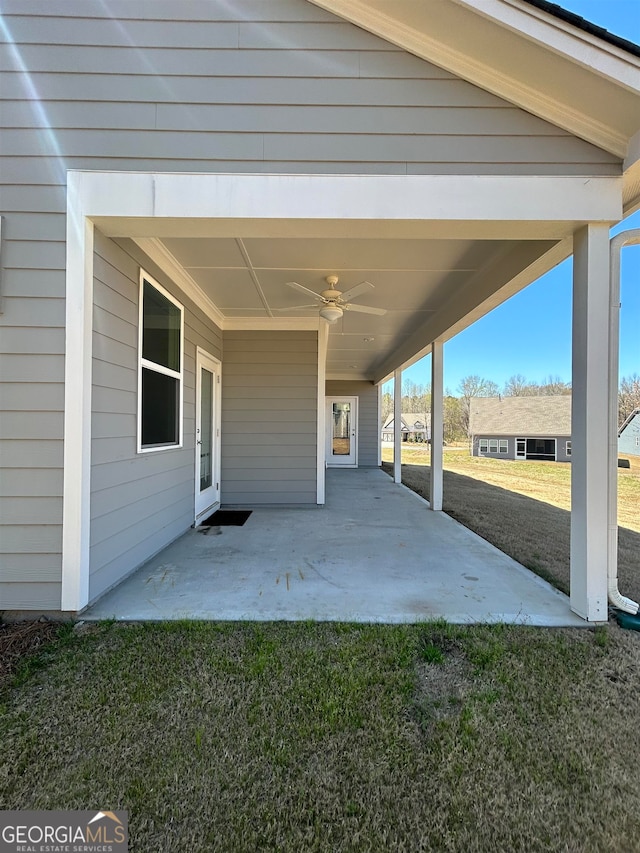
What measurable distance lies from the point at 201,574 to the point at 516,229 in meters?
3.40

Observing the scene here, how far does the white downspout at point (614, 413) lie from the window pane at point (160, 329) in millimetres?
3457

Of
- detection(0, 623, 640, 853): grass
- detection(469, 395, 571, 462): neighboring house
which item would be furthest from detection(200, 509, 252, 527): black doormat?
detection(469, 395, 571, 462): neighboring house

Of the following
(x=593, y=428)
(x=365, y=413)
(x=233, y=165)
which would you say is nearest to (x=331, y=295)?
(x=233, y=165)

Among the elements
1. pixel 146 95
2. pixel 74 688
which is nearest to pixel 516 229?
pixel 146 95

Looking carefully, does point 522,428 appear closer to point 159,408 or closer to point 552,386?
point 552,386

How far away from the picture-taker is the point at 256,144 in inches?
99.9

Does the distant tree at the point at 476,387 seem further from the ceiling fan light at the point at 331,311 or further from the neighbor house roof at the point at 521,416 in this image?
the ceiling fan light at the point at 331,311

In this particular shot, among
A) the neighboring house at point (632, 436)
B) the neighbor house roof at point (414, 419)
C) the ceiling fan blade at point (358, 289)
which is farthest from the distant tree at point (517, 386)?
the ceiling fan blade at point (358, 289)

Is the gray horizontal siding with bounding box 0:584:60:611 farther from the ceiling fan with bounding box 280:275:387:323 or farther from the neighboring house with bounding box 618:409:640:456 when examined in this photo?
the neighboring house with bounding box 618:409:640:456

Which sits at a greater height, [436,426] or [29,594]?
[436,426]

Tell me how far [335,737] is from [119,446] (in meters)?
2.33

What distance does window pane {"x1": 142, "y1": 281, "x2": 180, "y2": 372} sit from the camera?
3410mm

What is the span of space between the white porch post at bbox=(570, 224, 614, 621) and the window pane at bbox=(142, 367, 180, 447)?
130 inches

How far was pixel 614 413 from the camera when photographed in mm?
2535
